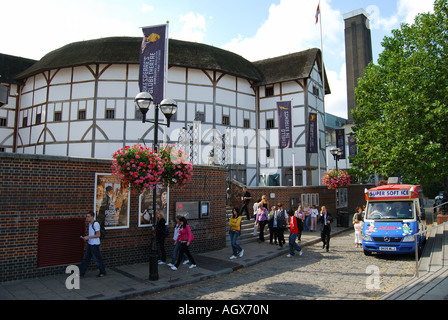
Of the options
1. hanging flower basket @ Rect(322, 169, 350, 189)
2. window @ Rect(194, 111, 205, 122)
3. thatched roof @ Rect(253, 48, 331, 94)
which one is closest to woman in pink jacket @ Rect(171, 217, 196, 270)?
hanging flower basket @ Rect(322, 169, 350, 189)

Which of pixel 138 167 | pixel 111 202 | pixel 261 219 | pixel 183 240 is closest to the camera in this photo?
pixel 138 167

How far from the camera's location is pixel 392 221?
38.2ft

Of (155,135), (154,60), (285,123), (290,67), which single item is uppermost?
(290,67)

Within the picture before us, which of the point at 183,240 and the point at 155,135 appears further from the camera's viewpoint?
the point at 183,240

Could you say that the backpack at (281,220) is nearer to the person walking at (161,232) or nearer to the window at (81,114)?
the person walking at (161,232)

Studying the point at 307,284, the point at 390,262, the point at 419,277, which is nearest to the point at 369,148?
the point at 390,262

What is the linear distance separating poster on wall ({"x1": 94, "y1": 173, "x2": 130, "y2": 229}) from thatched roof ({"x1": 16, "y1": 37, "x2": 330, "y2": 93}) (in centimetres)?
1457

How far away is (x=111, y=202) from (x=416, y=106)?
16.4 meters

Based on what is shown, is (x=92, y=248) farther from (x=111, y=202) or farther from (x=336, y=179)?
(x=336, y=179)

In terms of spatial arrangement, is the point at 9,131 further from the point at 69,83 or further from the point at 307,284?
the point at 307,284

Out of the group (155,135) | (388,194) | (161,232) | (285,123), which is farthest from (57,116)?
(388,194)

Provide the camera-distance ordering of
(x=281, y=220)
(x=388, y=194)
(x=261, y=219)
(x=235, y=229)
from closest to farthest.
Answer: (x=235, y=229) → (x=388, y=194) → (x=281, y=220) → (x=261, y=219)

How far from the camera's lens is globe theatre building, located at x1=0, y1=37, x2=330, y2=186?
2245cm
